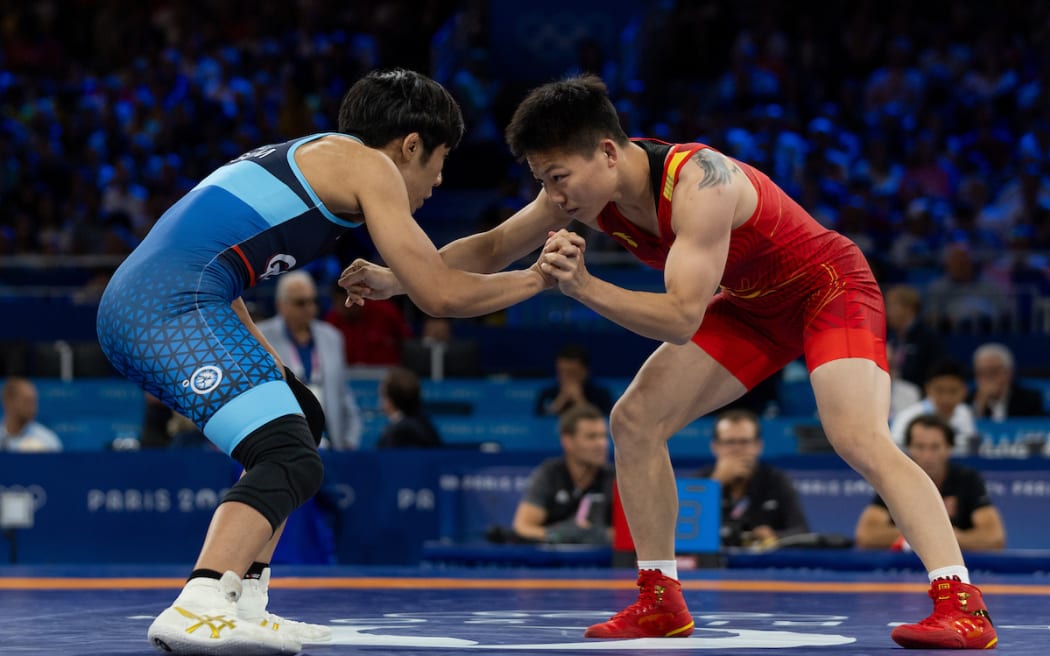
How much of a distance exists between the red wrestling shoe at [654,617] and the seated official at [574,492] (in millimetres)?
2587

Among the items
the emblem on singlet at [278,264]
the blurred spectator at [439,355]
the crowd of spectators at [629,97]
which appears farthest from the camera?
the crowd of spectators at [629,97]

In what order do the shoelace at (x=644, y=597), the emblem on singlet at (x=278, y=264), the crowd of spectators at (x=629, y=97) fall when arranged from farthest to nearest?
1. the crowd of spectators at (x=629, y=97)
2. the shoelace at (x=644, y=597)
3. the emblem on singlet at (x=278, y=264)

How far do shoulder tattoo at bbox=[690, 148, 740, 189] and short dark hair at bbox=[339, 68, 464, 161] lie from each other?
0.62 metres

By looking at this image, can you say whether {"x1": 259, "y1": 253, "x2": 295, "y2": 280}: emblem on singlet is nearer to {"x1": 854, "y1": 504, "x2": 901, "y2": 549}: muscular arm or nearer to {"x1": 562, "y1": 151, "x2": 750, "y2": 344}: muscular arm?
{"x1": 562, "y1": 151, "x2": 750, "y2": 344}: muscular arm

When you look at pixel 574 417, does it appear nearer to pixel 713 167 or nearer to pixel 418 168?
pixel 713 167

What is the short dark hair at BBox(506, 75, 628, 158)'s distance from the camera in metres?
3.62

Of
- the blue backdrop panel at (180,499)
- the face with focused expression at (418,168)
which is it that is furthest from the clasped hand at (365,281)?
the blue backdrop panel at (180,499)

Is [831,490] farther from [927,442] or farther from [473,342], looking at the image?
[473,342]

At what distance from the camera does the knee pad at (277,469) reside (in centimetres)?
312

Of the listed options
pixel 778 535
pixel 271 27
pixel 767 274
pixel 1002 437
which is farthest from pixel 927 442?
pixel 271 27

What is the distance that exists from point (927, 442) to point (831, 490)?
81 centimetres

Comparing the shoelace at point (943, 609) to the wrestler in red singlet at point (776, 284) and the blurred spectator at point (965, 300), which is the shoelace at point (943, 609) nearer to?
the wrestler in red singlet at point (776, 284)

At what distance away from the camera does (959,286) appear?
981cm

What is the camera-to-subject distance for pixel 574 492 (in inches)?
267
